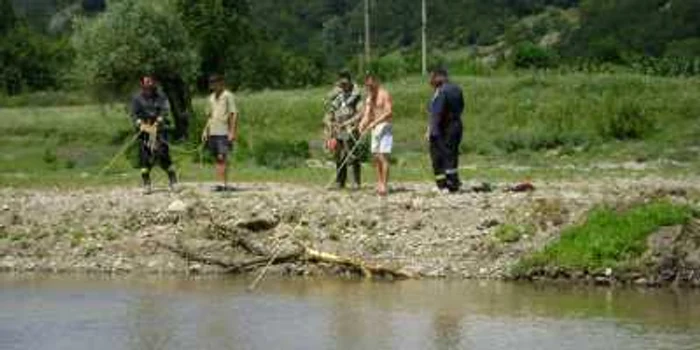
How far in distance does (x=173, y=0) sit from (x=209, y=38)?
5.59 meters

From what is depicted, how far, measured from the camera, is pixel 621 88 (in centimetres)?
5231

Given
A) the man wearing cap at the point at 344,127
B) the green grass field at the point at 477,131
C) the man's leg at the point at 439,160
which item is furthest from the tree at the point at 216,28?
the man's leg at the point at 439,160

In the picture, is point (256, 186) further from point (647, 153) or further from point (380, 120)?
point (647, 153)

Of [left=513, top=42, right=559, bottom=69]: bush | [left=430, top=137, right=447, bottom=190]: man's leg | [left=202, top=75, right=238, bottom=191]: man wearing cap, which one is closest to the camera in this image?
[left=430, top=137, right=447, bottom=190]: man's leg

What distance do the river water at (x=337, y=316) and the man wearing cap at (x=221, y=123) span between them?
4.76 meters

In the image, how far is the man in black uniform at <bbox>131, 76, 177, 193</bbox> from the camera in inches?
885

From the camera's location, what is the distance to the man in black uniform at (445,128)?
21.0 meters

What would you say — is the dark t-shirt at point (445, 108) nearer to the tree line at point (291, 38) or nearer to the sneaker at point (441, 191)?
the sneaker at point (441, 191)

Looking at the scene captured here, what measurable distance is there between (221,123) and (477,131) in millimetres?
22508

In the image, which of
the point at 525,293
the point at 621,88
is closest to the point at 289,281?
the point at 525,293

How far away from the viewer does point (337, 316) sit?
15.2m

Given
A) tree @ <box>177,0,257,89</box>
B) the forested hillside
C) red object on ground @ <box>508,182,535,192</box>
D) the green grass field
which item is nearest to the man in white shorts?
red object on ground @ <box>508,182,535,192</box>

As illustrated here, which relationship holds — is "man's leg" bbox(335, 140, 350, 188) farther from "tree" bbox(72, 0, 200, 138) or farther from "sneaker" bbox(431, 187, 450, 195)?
"tree" bbox(72, 0, 200, 138)

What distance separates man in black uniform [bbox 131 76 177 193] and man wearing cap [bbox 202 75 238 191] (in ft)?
2.21
